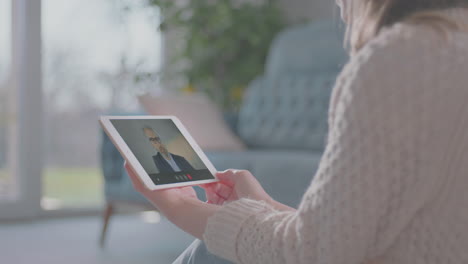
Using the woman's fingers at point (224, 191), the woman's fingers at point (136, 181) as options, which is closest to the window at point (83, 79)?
the woman's fingers at point (224, 191)

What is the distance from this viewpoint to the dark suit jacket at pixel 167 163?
872mm

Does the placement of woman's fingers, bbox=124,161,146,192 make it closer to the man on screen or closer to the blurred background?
the man on screen

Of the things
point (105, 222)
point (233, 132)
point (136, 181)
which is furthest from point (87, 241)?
point (136, 181)

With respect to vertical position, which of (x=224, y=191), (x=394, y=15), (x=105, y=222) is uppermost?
(x=394, y=15)

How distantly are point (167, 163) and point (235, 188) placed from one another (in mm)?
109

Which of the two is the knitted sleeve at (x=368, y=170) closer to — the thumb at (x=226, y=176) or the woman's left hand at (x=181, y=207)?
the woman's left hand at (x=181, y=207)

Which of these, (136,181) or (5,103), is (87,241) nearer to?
(5,103)

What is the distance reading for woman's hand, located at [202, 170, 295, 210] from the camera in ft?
2.93

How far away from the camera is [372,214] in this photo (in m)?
0.59

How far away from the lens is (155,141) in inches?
35.9

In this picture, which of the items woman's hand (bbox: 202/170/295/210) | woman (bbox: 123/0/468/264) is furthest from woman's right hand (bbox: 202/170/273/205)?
woman (bbox: 123/0/468/264)

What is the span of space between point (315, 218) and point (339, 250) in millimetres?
39

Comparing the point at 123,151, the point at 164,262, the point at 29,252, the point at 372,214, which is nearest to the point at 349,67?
the point at 372,214

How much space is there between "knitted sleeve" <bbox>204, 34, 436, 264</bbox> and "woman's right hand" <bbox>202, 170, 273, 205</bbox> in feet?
0.85
